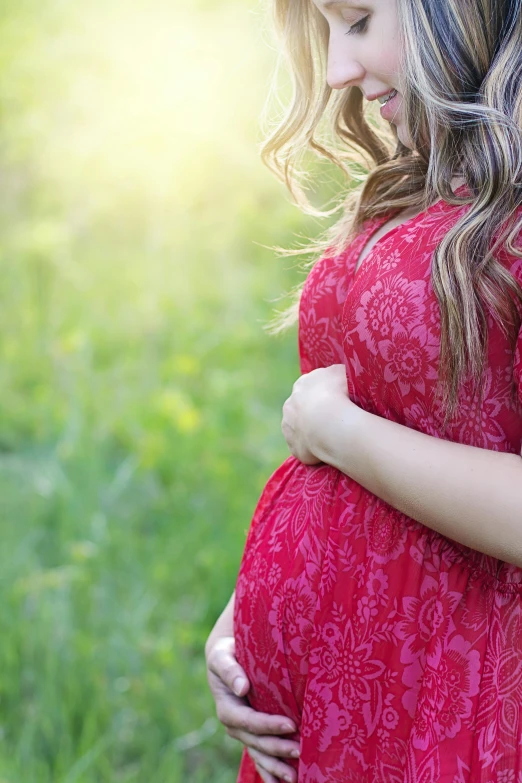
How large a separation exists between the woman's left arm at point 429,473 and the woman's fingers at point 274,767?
434 mm

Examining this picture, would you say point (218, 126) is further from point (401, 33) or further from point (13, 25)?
point (401, 33)

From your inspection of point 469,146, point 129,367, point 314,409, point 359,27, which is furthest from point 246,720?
point 129,367

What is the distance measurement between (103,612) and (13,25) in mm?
3020

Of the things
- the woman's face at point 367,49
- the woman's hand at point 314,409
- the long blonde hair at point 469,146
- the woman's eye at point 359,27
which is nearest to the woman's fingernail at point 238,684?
the woman's hand at point 314,409

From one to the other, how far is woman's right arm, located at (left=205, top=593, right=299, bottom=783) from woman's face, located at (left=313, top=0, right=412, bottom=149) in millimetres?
787

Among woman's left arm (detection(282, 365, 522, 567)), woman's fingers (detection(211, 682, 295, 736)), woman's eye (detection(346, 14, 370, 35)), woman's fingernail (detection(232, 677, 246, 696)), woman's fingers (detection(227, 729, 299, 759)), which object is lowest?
woman's fingers (detection(227, 729, 299, 759))

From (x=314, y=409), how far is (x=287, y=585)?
24 cm

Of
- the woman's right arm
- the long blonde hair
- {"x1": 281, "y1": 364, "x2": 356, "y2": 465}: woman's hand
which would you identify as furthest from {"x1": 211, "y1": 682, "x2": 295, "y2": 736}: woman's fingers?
the long blonde hair

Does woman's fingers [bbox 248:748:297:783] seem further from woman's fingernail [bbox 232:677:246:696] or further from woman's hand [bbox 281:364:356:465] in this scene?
woman's hand [bbox 281:364:356:465]

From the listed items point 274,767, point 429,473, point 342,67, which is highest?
point 342,67

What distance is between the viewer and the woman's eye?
110 centimetres

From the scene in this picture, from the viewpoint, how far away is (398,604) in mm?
1048

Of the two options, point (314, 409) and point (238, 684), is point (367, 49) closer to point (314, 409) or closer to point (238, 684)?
point (314, 409)

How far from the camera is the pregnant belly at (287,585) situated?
3.71ft
